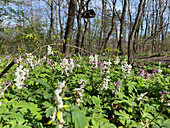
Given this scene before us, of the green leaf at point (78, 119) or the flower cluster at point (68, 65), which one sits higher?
the flower cluster at point (68, 65)

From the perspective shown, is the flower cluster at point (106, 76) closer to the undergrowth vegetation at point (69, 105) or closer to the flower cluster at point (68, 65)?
the undergrowth vegetation at point (69, 105)

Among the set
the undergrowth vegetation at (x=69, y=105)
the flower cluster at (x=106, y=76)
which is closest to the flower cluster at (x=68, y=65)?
the undergrowth vegetation at (x=69, y=105)

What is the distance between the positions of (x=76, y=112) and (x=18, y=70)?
3.18ft

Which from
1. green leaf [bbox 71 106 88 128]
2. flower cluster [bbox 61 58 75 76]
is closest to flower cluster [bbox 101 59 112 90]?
flower cluster [bbox 61 58 75 76]

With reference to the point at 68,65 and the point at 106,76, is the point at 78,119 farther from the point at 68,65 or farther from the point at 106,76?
the point at 106,76

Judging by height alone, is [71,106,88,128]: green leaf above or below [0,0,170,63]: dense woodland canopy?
below

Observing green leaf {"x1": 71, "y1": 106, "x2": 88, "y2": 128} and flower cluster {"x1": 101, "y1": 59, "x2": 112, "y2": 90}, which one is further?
flower cluster {"x1": 101, "y1": 59, "x2": 112, "y2": 90}

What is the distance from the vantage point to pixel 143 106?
263 cm

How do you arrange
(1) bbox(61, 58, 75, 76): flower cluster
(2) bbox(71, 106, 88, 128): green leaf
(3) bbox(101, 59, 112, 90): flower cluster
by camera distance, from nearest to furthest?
(2) bbox(71, 106, 88, 128): green leaf
(1) bbox(61, 58, 75, 76): flower cluster
(3) bbox(101, 59, 112, 90): flower cluster

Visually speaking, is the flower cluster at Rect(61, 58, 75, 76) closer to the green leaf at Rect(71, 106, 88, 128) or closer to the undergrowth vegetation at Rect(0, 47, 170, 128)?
the undergrowth vegetation at Rect(0, 47, 170, 128)

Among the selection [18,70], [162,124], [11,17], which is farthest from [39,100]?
[11,17]

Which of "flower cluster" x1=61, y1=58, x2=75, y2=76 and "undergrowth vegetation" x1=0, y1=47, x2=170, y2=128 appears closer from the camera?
"undergrowth vegetation" x1=0, y1=47, x2=170, y2=128

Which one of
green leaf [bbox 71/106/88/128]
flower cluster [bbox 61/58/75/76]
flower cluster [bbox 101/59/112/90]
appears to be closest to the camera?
green leaf [bbox 71/106/88/128]

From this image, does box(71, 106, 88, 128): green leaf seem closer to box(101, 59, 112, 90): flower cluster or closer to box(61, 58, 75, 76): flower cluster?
box(61, 58, 75, 76): flower cluster
